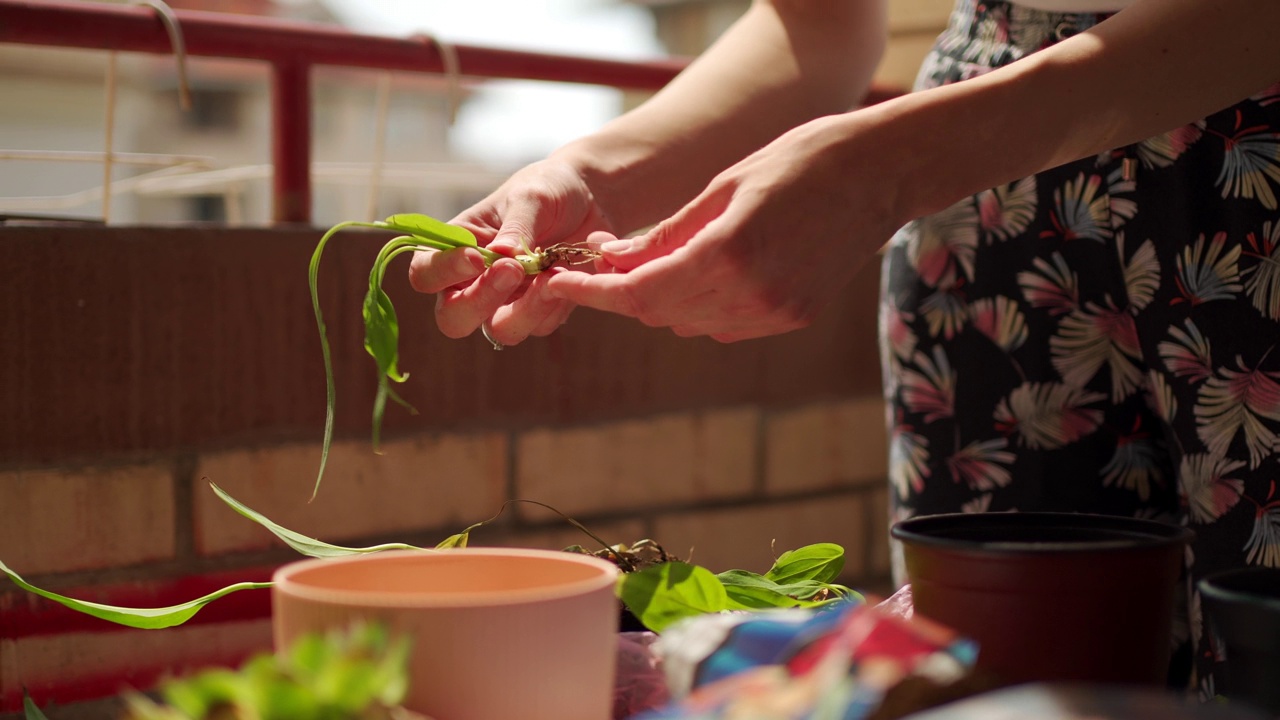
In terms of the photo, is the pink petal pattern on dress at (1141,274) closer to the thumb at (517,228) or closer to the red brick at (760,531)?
the thumb at (517,228)

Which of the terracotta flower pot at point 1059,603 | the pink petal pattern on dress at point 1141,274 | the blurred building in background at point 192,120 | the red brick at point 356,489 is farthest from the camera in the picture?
the blurred building in background at point 192,120

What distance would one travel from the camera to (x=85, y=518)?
4.10 ft

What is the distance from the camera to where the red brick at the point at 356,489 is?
134cm

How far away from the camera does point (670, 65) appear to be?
174 cm

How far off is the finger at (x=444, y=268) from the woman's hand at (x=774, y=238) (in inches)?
4.8

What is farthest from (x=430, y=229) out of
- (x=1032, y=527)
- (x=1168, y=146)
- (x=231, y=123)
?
(x=231, y=123)

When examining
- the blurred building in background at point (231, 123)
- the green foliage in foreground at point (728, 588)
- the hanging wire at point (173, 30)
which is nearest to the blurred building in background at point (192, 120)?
the blurred building in background at point (231, 123)

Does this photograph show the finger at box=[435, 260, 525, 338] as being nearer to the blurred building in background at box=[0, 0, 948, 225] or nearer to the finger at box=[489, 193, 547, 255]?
the finger at box=[489, 193, 547, 255]

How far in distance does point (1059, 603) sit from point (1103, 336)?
0.53 m

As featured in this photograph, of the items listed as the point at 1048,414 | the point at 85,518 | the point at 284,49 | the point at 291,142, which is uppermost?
the point at 284,49

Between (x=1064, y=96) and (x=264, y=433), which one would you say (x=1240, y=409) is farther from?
(x=264, y=433)

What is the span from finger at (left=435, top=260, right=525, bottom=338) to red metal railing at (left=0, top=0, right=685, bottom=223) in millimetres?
623

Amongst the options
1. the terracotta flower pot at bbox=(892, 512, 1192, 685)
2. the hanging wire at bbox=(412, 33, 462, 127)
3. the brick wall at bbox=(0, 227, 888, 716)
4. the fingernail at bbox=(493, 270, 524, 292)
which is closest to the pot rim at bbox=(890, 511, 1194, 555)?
the terracotta flower pot at bbox=(892, 512, 1192, 685)

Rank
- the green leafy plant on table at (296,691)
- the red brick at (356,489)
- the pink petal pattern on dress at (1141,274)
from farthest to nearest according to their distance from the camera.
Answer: the red brick at (356,489), the pink petal pattern on dress at (1141,274), the green leafy plant on table at (296,691)
